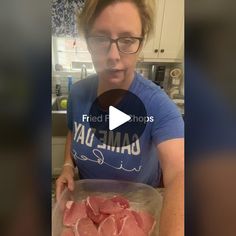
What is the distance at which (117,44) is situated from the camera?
60 centimetres

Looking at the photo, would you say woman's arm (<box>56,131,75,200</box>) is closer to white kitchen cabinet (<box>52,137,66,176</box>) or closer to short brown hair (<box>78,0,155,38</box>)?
white kitchen cabinet (<box>52,137,66,176</box>)

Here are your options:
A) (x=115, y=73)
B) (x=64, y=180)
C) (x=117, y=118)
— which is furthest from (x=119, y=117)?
(x=64, y=180)

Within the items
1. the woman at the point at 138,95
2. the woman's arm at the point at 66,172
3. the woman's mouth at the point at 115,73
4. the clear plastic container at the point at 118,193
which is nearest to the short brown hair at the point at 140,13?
the woman at the point at 138,95

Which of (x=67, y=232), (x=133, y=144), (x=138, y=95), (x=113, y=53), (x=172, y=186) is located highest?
(x=113, y=53)

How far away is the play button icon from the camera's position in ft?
2.02

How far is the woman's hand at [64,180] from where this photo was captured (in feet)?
2.03

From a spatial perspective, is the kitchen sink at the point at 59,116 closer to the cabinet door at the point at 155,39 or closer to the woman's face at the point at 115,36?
the woman's face at the point at 115,36

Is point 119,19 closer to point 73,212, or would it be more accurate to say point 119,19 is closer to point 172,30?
point 172,30

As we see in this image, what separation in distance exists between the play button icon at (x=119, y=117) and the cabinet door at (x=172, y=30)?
138mm

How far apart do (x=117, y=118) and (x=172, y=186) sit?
22 centimetres
